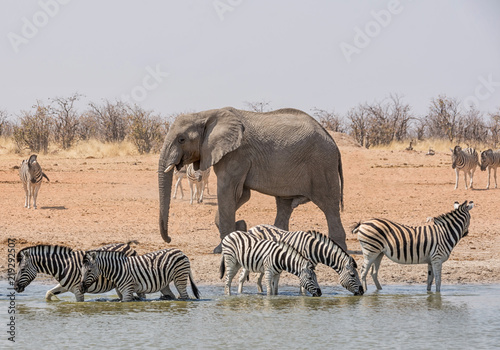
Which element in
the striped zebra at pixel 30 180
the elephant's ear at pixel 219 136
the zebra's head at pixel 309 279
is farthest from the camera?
the striped zebra at pixel 30 180

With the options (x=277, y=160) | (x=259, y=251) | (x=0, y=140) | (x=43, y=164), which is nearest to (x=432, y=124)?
(x=0, y=140)

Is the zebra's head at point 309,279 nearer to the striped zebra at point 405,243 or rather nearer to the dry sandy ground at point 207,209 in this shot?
the striped zebra at point 405,243

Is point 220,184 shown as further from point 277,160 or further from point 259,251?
point 259,251

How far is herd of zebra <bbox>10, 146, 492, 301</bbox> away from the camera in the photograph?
396 inches

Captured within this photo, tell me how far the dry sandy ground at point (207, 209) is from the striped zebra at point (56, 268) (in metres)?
2.44

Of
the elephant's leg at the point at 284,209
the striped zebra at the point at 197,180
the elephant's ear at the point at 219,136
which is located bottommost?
the elephant's leg at the point at 284,209

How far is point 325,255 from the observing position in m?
10.8

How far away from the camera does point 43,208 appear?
1914cm

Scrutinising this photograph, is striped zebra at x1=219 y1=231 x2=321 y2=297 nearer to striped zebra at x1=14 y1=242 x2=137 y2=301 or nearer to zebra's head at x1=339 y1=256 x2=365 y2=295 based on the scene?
zebra's head at x1=339 y1=256 x2=365 y2=295

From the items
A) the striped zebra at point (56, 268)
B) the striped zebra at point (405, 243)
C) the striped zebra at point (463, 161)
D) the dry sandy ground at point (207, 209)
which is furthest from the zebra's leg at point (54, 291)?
the striped zebra at point (463, 161)

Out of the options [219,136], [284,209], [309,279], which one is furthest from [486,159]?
[309,279]

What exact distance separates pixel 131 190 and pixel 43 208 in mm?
3130

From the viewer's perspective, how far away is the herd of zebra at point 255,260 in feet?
33.0

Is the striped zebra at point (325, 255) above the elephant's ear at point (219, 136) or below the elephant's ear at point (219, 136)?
below
